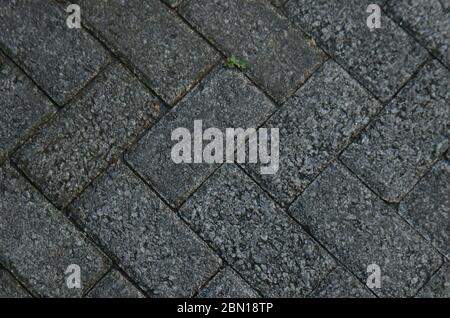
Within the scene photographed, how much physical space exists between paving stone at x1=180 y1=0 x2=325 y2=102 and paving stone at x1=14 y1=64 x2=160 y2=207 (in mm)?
452

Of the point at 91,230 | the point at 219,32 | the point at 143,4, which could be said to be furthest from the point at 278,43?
the point at 91,230

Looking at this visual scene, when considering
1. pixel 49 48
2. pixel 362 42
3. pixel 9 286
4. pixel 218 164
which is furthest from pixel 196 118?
pixel 9 286

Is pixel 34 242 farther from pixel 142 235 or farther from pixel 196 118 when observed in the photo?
pixel 196 118

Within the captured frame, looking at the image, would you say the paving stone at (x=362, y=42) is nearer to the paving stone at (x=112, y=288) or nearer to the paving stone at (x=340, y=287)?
the paving stone at (x=340, y=287)

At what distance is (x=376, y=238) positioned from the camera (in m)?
3.09

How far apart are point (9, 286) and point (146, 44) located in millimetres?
1337

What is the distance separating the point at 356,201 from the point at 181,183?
85 cm

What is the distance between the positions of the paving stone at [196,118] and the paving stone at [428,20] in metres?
0.77

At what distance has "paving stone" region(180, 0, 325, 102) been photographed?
10.2ft

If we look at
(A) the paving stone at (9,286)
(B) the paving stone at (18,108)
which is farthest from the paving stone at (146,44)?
(A) the paving stone at (9,286)

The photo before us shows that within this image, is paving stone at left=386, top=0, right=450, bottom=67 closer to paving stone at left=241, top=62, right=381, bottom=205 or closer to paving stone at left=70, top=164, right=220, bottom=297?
paving stone at left=241, top=62, right=381, bottom=205

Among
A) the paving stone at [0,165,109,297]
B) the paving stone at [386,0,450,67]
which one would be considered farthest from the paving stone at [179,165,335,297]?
the paving stone at [386,0,450,67]

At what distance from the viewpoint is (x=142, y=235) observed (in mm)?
3086

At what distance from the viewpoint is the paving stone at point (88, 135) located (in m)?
3.07
